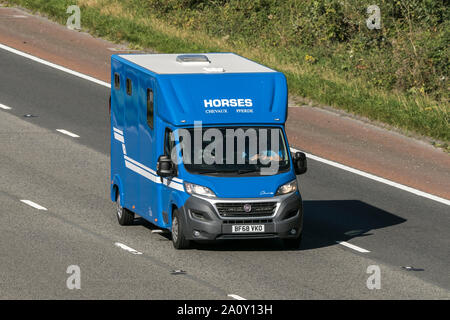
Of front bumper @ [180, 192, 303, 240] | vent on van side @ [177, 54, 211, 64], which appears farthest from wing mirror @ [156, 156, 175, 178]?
vent on van side @ [177, 54, 211, 64]

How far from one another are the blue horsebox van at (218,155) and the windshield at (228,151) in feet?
0.05

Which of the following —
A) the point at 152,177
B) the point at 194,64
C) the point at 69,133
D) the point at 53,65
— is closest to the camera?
Answer: the point at 152,177

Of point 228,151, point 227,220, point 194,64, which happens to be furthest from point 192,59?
point 227,220

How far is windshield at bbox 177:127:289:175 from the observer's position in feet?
60.8

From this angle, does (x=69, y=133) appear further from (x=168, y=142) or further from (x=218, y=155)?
(x=218, y=155)

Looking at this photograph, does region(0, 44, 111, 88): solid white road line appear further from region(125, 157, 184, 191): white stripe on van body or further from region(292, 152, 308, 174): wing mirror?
region(292, 152, 308, 174): wing mirror

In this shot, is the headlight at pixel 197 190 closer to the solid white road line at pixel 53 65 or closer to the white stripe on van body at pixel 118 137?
the white stripe on van body at pixel 118 137

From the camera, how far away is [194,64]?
19797 millimetres

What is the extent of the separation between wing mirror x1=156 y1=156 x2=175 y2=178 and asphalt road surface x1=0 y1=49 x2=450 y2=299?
4.15 ft

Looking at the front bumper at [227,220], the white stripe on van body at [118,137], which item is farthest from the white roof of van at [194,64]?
the front bumper at [227,220]

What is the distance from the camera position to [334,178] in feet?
79.9

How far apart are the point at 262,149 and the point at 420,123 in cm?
960

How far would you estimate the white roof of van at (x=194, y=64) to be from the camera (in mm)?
19312

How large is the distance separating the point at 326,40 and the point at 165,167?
17.4 m
